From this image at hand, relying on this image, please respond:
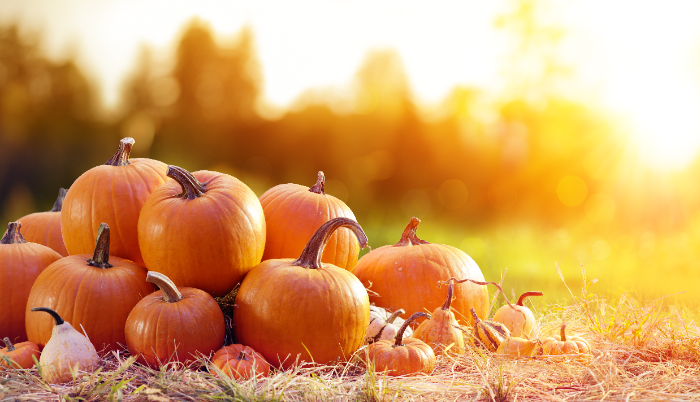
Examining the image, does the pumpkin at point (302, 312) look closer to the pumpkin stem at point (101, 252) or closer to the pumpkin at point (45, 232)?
the pumpkin stem at point (101, 252)

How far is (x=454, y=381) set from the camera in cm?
280

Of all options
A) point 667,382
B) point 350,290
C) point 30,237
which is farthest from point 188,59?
point 667,382

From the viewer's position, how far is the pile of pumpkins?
9.56ft

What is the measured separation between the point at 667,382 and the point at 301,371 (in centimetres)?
200

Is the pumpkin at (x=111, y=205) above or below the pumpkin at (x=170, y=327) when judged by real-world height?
above

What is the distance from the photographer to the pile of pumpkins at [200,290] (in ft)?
9.56

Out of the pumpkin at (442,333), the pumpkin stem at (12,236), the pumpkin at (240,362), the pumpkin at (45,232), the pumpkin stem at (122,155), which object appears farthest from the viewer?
the pumpkin at (45,232)

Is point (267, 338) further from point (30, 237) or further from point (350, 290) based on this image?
point (30, 237)

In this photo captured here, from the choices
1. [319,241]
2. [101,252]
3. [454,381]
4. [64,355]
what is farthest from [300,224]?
[64,355]

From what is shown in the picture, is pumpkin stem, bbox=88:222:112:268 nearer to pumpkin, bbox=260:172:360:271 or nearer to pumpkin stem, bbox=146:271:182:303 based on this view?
pumpkin stem, bbox=146:271:182:303

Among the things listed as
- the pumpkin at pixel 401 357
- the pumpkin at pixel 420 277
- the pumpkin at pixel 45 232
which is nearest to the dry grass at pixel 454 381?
the pumpkin at pixel 401 357

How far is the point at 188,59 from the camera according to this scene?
44.7 ft

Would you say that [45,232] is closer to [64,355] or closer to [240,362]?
[64,355]

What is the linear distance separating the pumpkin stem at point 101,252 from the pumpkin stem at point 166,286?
0.52 m
